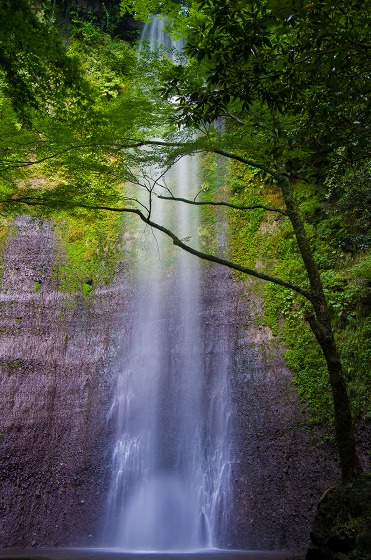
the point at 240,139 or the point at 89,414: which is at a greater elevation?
the point at 240,139

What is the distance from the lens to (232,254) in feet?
38.4

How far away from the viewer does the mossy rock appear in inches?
188

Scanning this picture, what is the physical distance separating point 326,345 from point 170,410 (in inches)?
191

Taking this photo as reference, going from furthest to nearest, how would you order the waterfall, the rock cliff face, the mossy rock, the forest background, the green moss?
the green moss, the waterfall, the rock cliff face, the mossy rock, the forest background

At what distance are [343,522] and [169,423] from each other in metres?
4.78

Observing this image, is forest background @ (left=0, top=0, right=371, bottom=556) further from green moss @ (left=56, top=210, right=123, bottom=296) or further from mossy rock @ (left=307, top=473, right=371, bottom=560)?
mossy rock @ (left=307, top=473, right=371, bottom=560)

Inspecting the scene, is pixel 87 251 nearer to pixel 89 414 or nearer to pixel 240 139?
pixel 89 414

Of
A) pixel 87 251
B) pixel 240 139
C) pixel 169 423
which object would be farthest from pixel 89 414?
pixel 240 139

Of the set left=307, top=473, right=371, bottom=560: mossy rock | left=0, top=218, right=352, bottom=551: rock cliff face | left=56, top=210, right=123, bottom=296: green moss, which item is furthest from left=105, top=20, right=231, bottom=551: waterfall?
left=307, top=473, right=371, bottom=560: mossy rock

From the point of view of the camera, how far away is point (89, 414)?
9695mm

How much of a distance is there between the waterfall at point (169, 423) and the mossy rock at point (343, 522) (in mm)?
2799

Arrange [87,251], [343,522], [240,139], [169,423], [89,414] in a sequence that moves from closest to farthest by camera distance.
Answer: [343,522] < [240,139] < [169,423] < [89,414] < [87,251]

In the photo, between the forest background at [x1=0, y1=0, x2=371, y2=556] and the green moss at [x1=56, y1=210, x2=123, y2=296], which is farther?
the green moss at [x1=56, y1=210, x2=123, y2=296]

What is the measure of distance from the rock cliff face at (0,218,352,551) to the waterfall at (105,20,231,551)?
10.4 inches
